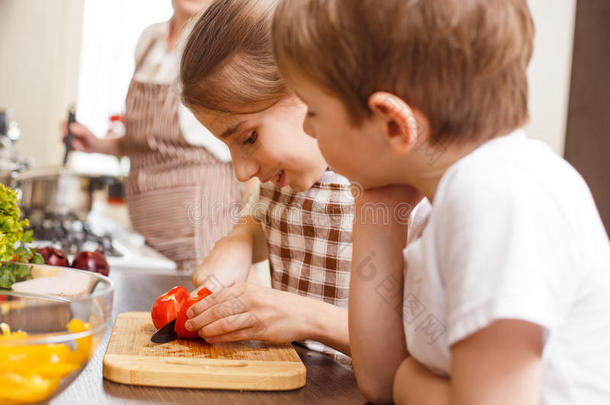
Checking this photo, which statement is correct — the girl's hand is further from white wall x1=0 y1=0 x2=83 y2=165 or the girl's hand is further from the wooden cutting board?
white wall x1=0 y1=0 x2=83 y2=165

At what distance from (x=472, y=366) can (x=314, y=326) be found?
1.42 feet

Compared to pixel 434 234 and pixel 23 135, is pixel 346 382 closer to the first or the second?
pixel 434 234

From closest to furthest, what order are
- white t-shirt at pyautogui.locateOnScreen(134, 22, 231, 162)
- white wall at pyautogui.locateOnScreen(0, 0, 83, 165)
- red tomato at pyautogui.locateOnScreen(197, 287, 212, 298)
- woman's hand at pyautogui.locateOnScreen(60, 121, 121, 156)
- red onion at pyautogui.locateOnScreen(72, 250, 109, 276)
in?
red tomato at pyautogui.locateOnScreen(197, 287, 212, 298)
red onion at pyautogui.locateOnScreen(72, 250, 109, 276)
white t-shirt at pyautogui.locateOnScreen(134, 22, 231, 162)
woman's hand at pyautogui.locateOnScreen(60, 121, 121, 156)
white wall at pyautogui.locateOnScreen(0, 0, 83, 165)

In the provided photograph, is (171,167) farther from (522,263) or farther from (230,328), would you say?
(522,263)

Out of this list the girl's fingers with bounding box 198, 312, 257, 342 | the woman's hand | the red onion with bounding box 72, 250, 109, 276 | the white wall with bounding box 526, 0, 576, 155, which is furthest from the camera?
the white wall with bounding box 526, 0, 576, 155

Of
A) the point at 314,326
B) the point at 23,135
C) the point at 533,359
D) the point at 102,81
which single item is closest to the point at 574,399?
the point at 533,359

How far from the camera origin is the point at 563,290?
519 millimetres

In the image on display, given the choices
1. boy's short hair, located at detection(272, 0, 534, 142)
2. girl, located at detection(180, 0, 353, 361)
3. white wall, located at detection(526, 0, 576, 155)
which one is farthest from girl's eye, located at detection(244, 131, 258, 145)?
white wall, located at detection(526, 0, 576, 155)

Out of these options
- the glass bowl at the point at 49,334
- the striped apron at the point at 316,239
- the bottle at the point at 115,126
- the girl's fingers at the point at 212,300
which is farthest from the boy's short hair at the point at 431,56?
the bottle at the point at 115,126

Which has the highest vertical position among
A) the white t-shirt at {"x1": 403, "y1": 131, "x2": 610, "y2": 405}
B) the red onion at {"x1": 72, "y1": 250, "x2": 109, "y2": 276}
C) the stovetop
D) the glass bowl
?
the white t-shirt at {"x1": 403, "y1": 131, "x2": 610, "y2": 405}

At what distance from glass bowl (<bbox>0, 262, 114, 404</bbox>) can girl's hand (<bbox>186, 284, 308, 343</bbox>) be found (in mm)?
229

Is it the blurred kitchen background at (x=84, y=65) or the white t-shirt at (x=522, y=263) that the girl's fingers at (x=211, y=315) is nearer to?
the white t-shirt at (x=522, y=263)

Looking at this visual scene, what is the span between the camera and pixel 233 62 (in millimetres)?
1026

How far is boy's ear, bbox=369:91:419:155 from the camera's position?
1.89 feet
